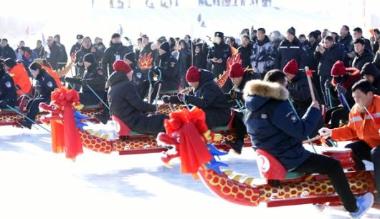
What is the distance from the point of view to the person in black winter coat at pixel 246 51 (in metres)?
12.8

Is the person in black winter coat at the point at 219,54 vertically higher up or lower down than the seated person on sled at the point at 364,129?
lower down

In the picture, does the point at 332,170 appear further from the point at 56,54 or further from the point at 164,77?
the point at 56,54

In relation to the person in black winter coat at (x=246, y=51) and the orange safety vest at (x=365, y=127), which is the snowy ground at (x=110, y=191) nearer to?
the orange safety vest at (x=365, y=127)

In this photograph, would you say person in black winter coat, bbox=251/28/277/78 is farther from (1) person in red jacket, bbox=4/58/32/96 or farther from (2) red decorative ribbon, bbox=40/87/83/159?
(2) red decorative ribbon, bbox=40/87/83/159

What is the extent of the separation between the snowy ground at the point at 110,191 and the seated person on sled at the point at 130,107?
54 centimetres

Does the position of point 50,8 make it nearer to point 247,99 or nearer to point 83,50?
point 83,50

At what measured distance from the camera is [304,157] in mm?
5113

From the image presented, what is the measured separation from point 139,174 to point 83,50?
22.8ft

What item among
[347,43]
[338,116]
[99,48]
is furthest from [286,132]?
[99,48]

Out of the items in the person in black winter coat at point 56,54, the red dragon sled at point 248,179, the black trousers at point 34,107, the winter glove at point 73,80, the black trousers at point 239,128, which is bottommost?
the person in black winter coat at point 56,54

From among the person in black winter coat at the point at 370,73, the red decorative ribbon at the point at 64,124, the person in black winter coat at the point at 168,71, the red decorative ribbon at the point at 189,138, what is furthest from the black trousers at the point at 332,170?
the person in black winter coat at the point at 168,71

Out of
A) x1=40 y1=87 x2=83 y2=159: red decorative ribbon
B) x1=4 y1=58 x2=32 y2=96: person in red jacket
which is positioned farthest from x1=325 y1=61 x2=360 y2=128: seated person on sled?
x1=4 y1=58 x2=32 y2=96: person in red jacket

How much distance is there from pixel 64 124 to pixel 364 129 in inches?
143

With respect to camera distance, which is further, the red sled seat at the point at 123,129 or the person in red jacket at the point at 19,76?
the person in red jacket at the point at 19,76
